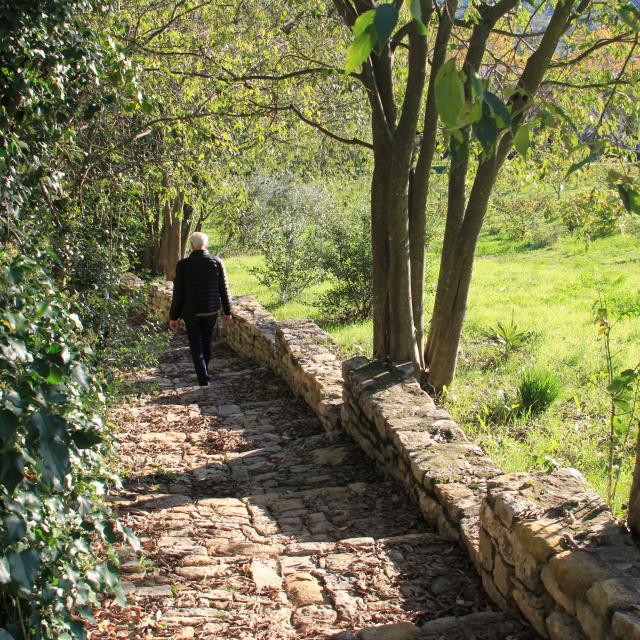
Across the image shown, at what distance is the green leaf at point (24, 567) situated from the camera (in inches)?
96.3

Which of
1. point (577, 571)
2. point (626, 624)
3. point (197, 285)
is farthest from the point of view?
point (197, 285)

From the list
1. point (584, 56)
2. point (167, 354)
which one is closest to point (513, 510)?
point (584, 56)

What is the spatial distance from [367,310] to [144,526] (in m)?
8.82

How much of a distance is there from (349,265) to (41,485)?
426 inches

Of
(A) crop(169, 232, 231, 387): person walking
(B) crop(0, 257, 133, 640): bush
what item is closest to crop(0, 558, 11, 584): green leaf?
(B) crop(0, 257, 133, 640): bush

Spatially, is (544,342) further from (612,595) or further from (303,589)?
(612,595)

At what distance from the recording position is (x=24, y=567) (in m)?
2.47

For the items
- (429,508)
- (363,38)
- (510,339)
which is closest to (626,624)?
(363,38)

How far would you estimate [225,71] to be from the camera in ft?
27.5

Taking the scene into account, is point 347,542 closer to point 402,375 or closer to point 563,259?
point 402,375

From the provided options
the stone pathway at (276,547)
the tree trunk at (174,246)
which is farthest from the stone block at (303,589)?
the tree trunk at (174,246)

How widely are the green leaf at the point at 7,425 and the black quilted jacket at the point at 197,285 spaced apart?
24.2 ft

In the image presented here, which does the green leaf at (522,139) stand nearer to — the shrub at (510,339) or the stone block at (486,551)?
the stone block at (486,551)

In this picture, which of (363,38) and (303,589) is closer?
(363,38)
